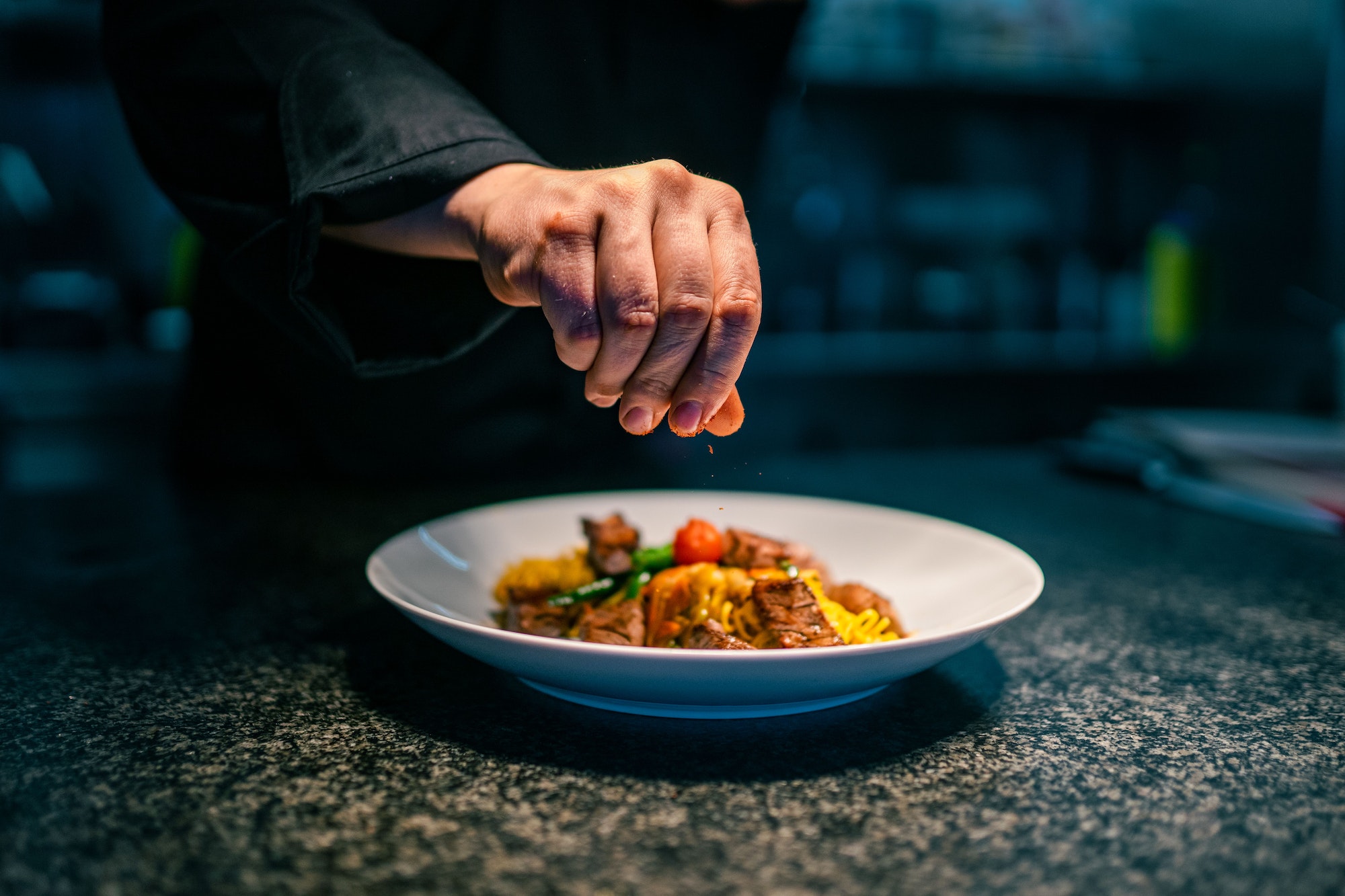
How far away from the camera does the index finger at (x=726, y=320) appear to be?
1.79 feet

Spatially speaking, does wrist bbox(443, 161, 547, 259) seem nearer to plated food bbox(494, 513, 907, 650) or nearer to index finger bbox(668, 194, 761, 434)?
index finger bbox(668, 194, 761, 434)

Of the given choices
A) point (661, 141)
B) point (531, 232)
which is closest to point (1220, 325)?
point (661, 141)

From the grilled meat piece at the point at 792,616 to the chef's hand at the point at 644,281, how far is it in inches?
5.9

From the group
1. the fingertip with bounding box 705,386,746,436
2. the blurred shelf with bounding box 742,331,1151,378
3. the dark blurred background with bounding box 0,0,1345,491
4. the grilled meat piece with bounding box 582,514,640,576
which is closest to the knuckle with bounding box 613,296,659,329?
the fingertip with bounding box 705,386,746,436

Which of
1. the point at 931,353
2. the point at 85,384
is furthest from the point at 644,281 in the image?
the point at 931,353

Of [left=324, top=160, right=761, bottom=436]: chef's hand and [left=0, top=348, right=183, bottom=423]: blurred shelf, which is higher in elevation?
[left=324, top=160, right=761, bottom=436]: chef's hand

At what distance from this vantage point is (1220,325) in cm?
354

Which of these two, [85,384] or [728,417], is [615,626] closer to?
[728,417]

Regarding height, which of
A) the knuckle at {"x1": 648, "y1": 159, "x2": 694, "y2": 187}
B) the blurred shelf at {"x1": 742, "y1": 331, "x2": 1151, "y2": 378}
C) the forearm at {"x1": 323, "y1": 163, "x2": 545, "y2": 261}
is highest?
the knuckle at {"x1": 648, "y1": 159, "x2": 694, "y2": 187}

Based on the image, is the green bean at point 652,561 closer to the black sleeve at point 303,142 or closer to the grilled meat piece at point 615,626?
the grilled meat piece at point 615,626

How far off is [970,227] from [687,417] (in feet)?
9.70

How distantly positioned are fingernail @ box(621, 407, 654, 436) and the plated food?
0.14 meters

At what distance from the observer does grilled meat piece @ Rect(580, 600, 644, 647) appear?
65cm

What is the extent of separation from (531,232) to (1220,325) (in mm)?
3701
